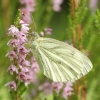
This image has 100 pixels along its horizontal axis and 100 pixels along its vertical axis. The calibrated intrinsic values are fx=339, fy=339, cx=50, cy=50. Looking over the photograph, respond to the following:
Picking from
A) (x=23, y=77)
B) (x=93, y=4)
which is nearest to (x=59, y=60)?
(x=23, y=77)

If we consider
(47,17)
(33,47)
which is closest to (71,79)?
(33,47)

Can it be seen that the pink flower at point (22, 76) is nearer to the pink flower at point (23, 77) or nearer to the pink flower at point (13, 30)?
the pink flower at point (23, 77)

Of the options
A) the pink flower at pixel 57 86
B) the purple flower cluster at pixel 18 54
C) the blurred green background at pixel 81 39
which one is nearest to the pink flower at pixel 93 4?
the blurred green background at pixel 81 39

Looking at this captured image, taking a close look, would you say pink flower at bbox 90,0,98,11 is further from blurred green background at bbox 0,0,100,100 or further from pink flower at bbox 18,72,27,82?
pink flower at bbox 18,72,27,82

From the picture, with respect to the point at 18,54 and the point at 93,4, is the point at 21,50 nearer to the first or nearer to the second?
the point at 18,54

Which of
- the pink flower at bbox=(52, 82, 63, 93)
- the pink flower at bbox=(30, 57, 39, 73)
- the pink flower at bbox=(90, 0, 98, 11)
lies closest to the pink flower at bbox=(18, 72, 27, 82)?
→ the pink flower at bbox=(30, 57, 39, 73)

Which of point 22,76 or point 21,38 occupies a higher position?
point 21,38

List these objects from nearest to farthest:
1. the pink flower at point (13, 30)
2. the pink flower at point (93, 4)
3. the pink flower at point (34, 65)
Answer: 1. the pink flower at point (13, 30)
2. the pink flower at point (34, 65)
3. the pink flower at point (93, 4)

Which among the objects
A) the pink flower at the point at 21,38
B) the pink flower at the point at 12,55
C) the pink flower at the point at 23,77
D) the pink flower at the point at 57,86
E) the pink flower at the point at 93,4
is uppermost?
the pink flower at the point at 93,4

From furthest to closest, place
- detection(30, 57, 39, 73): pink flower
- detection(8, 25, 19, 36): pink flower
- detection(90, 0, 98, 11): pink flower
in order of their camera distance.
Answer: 1. detection(90, 0, 98, 11): pink flower
2. detection(30, 57, 39, 73): pink flower
3. detection(8, 25, 19, 36): pink flower
